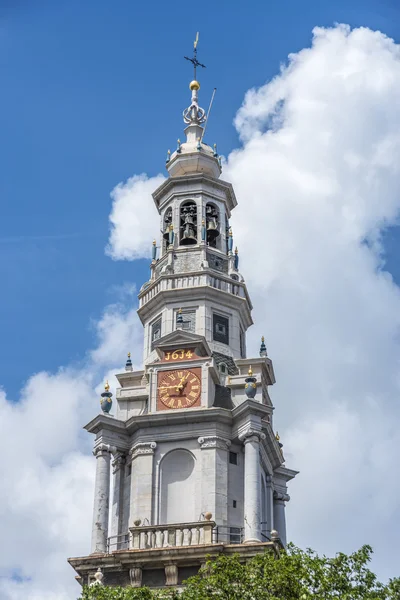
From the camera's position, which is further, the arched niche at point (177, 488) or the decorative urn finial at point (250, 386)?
the decorative urn finial at point (250, 386)

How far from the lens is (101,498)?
65.4m

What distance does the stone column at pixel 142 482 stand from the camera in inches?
2539

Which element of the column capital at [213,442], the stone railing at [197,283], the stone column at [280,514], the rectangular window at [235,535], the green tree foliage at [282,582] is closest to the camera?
the green tree foliage at [282,582]

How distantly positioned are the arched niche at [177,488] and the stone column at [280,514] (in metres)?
8.15

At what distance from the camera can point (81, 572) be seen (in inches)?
2466

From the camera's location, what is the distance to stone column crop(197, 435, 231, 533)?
6372 centimetres

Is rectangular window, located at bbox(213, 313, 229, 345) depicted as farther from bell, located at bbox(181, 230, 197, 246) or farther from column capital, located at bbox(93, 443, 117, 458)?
column capital, located at bbox(93, 443, 117, 458)

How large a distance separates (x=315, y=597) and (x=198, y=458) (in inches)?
729

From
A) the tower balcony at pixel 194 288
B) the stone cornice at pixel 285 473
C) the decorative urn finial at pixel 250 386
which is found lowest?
the stone cornice at pixel 285 473

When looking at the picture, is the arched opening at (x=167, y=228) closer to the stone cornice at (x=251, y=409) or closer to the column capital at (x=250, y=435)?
the stone cornice at (x=251, y=409)

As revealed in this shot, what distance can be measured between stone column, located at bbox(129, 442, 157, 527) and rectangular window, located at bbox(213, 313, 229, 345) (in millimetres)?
8718

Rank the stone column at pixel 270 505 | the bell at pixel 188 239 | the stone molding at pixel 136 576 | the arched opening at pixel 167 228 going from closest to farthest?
the stone molding at pixel 136 576
the stone column at pixel 270 505
the bell at pixel 188 239
the arched opening at pixel 167 228

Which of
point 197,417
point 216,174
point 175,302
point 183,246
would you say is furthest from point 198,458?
point 216,174

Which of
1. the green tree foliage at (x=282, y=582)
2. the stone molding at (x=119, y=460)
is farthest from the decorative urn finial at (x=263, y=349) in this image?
the green tree foliage at (x=282, y=582)
